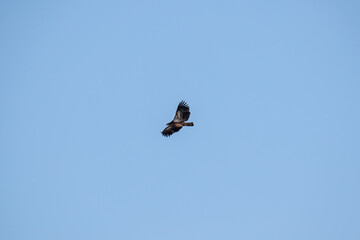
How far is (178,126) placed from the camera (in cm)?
6731

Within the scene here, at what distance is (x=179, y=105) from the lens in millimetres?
66375

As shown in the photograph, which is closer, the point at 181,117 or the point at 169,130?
the point at 181,117

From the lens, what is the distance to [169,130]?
6856 centimetres

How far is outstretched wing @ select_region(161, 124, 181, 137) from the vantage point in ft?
222

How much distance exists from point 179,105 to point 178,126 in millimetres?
2146

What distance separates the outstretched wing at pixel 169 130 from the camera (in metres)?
67.8
